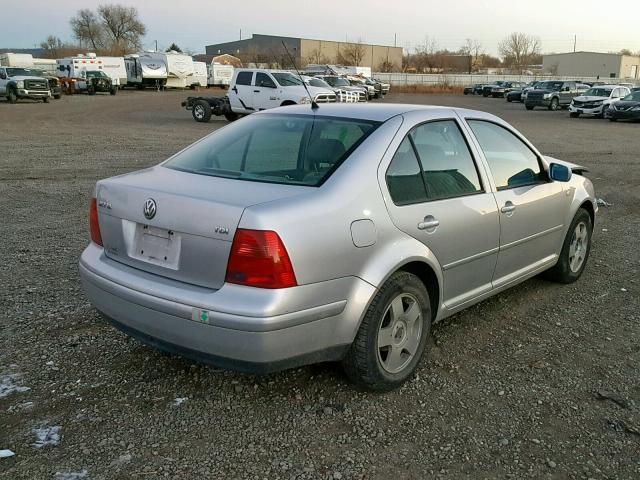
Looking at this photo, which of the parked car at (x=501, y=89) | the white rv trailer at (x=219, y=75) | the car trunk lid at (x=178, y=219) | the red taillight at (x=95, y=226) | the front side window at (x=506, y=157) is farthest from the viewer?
the white rv trailer at (x=219, y=75)

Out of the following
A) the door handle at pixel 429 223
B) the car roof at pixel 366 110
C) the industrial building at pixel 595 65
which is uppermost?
the industrial building at pixel 595 65

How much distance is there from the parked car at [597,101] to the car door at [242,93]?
17460mm

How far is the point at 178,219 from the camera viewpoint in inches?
116

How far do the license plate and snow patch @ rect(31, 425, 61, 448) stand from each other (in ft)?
3.10

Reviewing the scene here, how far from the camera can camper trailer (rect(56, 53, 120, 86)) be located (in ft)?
152

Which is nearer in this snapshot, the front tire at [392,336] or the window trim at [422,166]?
→ the front tire at [392,336]

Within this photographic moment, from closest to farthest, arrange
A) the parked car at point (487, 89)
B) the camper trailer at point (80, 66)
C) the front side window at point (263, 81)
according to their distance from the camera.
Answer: the front side window at point (263, 81) → the camper trailer at point (80, 66) → the parked car at point (487, 89)

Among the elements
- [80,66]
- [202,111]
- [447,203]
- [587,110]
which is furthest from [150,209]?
[80,66]

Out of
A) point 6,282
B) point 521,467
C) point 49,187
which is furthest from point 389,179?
point 49,187

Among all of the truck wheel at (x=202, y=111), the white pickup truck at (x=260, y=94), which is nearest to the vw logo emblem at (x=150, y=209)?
the white pickup truck at (x=260, y=94)

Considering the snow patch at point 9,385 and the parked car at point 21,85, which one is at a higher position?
the parked car at point 21,85

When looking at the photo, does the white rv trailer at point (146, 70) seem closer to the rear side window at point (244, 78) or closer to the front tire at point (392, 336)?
the rear side window at point (244, 78)

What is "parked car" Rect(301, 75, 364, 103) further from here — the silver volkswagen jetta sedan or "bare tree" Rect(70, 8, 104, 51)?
"bare tree" Rect(70, 8, 104, 51)

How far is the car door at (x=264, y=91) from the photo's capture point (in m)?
21.4
